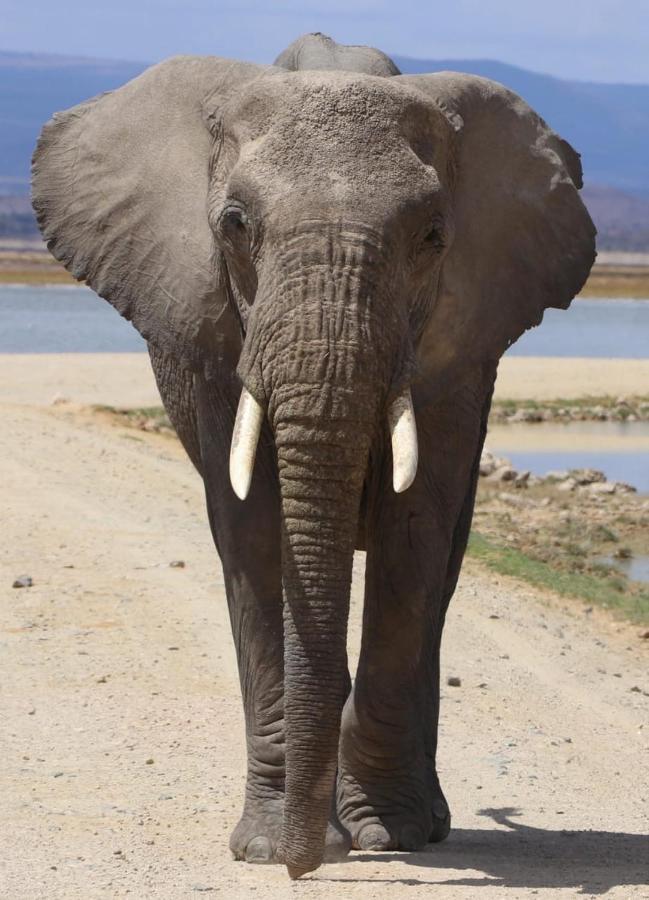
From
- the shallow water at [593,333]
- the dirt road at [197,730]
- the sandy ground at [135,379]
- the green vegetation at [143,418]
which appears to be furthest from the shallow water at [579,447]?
the dirt road at [197,730]

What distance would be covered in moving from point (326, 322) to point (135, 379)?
2267 cm

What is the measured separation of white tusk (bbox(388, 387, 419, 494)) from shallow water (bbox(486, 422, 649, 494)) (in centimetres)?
1340

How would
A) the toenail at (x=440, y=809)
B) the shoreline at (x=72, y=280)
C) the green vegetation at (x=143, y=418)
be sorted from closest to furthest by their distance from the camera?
the toenail at (x=440, y=809)
the green vegetation at (x=143, y=418)
the shoreline at (x=72, y=280)

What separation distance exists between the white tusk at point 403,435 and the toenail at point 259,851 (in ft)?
4.83

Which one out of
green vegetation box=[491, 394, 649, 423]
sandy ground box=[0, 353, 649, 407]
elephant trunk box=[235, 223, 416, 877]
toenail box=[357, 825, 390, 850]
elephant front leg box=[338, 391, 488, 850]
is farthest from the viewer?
sandy ground box=[0, 353, 649, 407]

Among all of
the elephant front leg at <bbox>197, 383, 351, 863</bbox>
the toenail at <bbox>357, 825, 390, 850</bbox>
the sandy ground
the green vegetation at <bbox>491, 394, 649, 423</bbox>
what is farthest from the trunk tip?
the green vegetation at <bbox>491, 394, 649, 423</bbox>

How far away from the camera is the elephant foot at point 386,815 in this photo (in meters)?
5.98

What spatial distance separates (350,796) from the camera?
602 cm

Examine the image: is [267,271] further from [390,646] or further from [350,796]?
[350,796]

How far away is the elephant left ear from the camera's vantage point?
18.3 ft

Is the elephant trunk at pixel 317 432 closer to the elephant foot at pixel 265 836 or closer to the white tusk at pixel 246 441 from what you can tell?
the white tusk at pixel 246 441

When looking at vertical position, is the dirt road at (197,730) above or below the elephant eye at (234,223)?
below

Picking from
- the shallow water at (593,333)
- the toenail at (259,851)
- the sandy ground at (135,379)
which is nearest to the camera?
the toenail at (259,851)

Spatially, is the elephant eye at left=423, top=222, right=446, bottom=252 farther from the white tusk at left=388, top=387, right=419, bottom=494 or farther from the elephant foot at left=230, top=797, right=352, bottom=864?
the elephant foot at left=230, top=797, right=352, bottom=864
